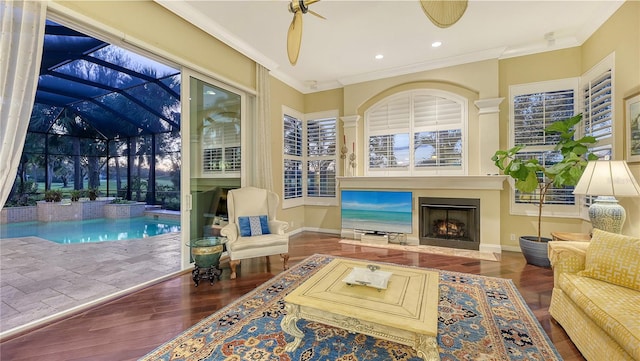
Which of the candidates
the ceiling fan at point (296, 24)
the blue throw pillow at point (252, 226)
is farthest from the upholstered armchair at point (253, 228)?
the ceiling fan at point (296, 24)

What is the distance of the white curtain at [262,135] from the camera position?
14.1 ft

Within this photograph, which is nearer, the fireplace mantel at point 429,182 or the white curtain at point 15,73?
the white curtain at point 15,73

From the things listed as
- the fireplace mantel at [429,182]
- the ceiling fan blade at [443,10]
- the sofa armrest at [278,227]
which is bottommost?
the sofa armrest at [278,227]

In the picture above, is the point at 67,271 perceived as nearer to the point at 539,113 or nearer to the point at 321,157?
the point at 321,157

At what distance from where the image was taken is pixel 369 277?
199 cm

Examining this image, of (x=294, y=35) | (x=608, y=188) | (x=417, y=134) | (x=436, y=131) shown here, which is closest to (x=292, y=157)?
(x=417, y=134)

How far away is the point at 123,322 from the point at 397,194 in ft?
14.1

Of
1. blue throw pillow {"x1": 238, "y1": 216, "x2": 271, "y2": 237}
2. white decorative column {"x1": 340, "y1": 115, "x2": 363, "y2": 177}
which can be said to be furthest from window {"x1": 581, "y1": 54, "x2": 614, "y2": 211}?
blue throw pillow {"x1": 238, "y1": 216, "x2": 271, "y2": 237}

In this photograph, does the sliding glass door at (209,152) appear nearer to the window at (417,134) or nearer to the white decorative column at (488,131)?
the window at (417,134)

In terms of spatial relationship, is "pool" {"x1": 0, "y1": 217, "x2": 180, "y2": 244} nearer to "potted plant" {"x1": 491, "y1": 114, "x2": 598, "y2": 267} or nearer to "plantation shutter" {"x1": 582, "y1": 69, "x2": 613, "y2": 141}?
"potted plant" {"x1": 491, "y1": 114, "x2": 598, "y2": 267}

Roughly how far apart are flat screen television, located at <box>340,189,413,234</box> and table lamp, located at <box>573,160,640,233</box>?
2.42 m

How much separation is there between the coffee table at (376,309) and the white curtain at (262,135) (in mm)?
2582

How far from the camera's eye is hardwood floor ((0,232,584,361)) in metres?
1.82

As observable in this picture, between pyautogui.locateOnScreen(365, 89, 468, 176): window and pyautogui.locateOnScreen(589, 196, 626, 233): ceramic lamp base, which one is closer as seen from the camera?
pyautogui.locateOnScreen(589, 196, 626, 233): ceramic lamp base
